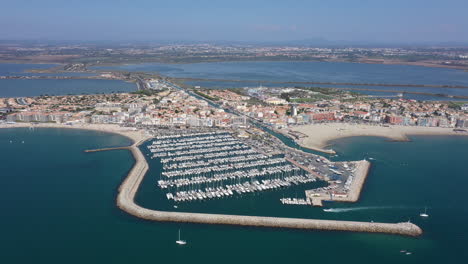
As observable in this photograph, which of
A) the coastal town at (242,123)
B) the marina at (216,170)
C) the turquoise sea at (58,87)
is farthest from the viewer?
the turquoise sea at (58,87)

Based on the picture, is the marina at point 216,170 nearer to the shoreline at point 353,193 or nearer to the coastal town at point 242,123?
the coastal town at point 242,123

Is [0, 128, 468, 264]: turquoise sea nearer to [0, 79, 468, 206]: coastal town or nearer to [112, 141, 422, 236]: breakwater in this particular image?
[112, 141, 422, 236]: breakwater

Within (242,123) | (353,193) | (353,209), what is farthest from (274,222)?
(242,123)

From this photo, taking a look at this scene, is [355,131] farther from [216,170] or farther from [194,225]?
[194,225]

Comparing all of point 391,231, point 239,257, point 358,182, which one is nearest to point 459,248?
point 391,231

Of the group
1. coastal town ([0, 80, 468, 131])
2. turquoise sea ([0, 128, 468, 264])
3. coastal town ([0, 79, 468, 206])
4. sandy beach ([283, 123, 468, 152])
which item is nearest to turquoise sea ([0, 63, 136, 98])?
coastal town ([0, 79, 468, 206])

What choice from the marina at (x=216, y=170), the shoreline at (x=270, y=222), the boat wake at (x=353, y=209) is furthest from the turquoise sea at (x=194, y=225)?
the marina at (x=216, y=170)
